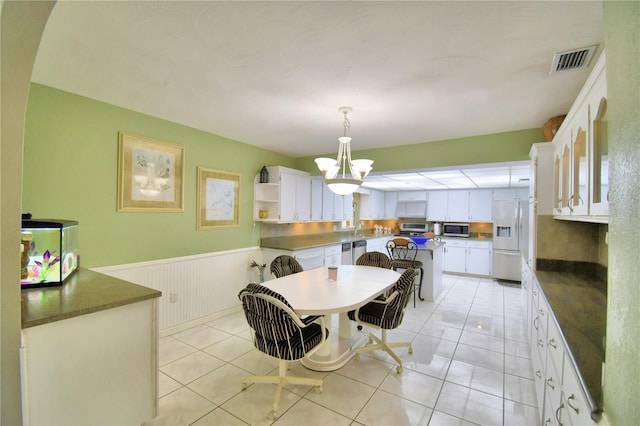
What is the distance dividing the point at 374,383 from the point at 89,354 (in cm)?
202

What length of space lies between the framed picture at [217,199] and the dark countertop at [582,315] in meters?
3.55

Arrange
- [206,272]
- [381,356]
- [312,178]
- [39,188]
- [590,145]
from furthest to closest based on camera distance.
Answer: [312,178] → [206,272] → [381,356] → [39,188] → [590,145]

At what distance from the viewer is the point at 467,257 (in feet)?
21.9

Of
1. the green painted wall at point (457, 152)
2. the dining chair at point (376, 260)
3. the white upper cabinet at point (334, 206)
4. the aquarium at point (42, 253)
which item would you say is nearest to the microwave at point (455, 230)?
the white upper cabinet at point (334, 206)

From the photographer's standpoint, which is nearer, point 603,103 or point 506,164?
point 603,103

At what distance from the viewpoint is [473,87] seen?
2.25 meters

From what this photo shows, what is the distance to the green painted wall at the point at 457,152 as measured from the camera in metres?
3.32

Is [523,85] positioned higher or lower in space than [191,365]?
higher

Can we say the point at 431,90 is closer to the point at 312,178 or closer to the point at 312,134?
the point at 312,134

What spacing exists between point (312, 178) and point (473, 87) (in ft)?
10.7

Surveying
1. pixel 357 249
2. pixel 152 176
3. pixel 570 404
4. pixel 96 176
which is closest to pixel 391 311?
pixel 570 404

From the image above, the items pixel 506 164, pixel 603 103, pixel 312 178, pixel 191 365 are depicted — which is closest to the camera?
pixel 603 103

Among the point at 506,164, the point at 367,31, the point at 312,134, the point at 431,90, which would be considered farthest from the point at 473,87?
the point at 312,134

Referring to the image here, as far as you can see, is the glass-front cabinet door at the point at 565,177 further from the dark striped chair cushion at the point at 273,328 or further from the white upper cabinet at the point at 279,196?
the white upper cabinet at the point at 279,196
